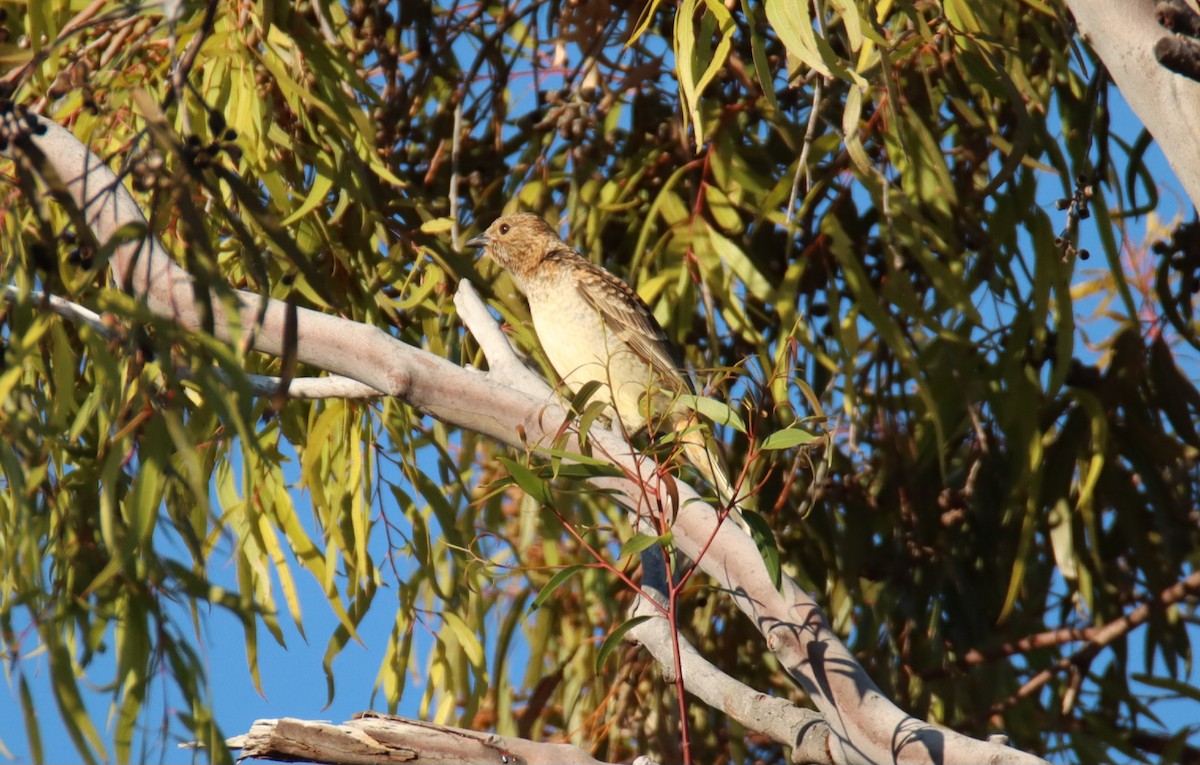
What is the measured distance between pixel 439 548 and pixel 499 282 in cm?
106

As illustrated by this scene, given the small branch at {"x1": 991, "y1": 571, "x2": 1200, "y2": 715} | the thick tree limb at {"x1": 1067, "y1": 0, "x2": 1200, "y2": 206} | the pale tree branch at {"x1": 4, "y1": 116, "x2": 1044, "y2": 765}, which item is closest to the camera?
the thick tree limb at {"x1": 1067, "y1": 0, "x2": 1200, "y2": 206}

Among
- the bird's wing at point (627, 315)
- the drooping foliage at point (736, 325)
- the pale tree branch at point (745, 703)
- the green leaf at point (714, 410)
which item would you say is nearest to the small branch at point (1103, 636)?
→ the drooping foliage at point (736, 325)

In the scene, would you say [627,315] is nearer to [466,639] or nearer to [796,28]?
[466,639]

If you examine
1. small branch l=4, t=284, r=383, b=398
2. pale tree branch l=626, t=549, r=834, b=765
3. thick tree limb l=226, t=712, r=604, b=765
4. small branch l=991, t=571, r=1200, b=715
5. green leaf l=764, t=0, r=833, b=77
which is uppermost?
green leaf l=764, t=0, r=833, b=77

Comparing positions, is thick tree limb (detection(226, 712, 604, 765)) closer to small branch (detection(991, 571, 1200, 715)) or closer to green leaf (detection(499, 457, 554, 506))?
green leaf (detection(499, 457, 554, 506))

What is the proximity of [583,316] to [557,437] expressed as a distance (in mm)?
1823

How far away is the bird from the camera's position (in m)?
4.12

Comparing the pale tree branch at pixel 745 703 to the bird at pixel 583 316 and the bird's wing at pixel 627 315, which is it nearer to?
the bird at pixel 583 316

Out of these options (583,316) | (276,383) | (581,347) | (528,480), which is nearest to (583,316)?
(583,316)

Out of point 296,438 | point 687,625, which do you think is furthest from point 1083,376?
point 296,438

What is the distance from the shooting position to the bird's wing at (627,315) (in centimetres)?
419

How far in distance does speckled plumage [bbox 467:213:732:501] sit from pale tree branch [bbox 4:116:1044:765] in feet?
4.21

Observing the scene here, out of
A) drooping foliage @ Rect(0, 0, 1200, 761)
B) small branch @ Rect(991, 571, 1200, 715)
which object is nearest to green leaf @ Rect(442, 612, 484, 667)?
drooping foliage @ Rect(0, 0, 1200, 761)

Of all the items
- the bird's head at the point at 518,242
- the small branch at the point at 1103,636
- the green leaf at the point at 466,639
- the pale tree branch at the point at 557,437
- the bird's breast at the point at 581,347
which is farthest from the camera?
the bird's head at the point at 518,242
